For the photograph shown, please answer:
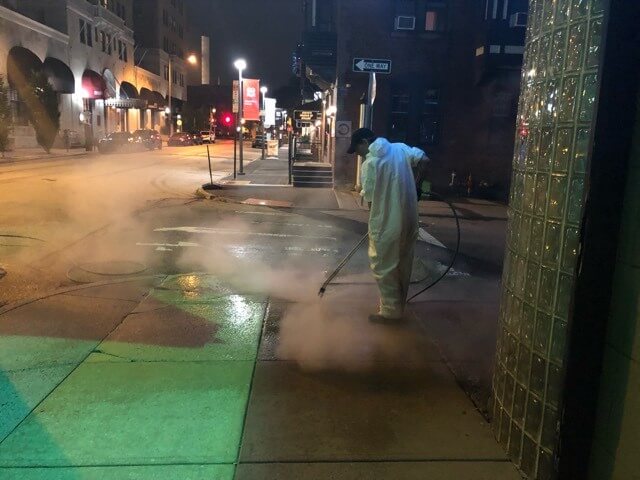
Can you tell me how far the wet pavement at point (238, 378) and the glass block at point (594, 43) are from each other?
78.9 inches

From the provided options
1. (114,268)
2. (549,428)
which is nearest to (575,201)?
(549,428)

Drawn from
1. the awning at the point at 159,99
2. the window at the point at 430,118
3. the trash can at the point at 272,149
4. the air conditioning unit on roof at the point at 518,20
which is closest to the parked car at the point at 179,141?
the awning at the point at 159,99

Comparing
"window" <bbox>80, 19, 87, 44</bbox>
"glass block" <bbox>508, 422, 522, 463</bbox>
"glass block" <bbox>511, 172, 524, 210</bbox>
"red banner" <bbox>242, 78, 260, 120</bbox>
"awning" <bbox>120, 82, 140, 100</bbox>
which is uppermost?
"window" <bbox>80, 19, 87, 44</bbox>

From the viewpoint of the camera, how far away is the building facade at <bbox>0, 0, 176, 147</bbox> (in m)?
37.5

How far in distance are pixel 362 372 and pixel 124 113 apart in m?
62.2

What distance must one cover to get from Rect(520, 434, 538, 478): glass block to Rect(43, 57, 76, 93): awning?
44073 millimetres

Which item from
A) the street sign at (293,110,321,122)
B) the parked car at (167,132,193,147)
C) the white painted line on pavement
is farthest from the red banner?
the parked car at (167,132,193,147)

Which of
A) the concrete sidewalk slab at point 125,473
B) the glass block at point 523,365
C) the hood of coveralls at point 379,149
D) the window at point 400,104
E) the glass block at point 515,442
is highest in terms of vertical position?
the window at point 400,104

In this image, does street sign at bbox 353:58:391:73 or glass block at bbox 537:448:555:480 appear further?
street sign at bbox 353:58:391:73

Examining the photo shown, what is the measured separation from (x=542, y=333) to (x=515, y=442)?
2.25ft

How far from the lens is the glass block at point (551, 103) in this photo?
252 cm

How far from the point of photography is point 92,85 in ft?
157

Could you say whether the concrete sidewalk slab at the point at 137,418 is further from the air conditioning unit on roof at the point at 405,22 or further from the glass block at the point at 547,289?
the air conditioning unit on roof at the point at 405,22

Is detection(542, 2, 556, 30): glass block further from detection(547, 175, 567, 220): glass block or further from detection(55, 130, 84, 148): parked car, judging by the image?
detection(55, 130, 84, 148): parked car
